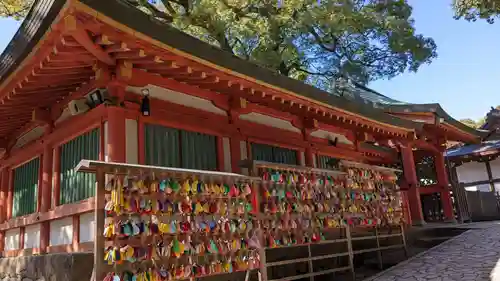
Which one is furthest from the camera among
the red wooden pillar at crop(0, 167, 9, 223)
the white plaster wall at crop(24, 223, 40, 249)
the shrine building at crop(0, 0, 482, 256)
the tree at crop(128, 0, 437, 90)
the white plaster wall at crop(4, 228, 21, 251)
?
→ the tree at crop(128, 0, 437, 90)

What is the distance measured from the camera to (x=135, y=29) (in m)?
4.26

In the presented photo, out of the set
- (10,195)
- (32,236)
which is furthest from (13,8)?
(32,236)

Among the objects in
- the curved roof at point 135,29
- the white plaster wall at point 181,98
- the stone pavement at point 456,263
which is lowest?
the stone pavement at point 456,263

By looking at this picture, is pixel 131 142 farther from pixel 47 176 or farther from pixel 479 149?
pixel 479 149

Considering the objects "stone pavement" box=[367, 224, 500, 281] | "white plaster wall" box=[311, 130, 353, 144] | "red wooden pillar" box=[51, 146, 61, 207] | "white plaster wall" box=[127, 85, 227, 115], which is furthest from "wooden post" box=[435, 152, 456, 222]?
"red wooden pillar" box=[51, 146, 61, 207]

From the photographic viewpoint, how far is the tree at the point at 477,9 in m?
15.9

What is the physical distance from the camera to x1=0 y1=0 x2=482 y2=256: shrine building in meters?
4.39

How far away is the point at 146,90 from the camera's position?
5.71 m

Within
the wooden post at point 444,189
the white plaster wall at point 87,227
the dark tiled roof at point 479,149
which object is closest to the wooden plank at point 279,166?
the white plaster wall at point 87,227

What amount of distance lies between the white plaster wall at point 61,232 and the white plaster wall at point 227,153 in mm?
2504

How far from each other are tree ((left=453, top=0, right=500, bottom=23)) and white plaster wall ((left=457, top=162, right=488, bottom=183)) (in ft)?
20.3

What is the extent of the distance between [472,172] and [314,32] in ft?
30.4

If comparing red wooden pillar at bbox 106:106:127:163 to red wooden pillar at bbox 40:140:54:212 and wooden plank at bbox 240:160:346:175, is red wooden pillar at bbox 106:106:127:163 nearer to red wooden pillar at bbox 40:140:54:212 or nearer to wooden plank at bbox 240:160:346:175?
wooden plank at bbox 240:160:346:175

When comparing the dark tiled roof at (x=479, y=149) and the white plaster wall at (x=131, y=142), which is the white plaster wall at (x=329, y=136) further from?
the dark tiled roof at (x=479, y=149)
